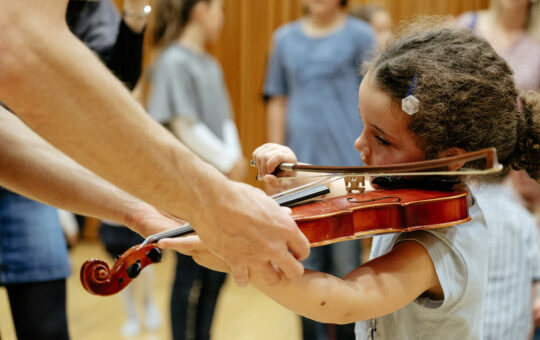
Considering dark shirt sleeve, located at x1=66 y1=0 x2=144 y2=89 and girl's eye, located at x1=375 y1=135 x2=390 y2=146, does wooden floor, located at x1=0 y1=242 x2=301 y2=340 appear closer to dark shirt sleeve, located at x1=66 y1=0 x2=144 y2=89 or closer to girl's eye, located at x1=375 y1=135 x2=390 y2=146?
dark shirt sleeve, located at x1=66 y1=0 x2=144 y2=89

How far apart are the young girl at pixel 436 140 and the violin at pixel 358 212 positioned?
0.05 m

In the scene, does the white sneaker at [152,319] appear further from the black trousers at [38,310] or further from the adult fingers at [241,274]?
the adult fingers at [241,274]

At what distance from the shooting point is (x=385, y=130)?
105 centimetres

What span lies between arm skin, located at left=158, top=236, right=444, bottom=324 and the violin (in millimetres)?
46

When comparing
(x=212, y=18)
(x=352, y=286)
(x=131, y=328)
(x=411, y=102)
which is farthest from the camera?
(x=131, y=328)

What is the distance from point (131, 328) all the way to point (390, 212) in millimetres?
2430

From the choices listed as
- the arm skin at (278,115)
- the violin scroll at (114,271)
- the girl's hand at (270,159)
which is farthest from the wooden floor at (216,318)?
the violin scroll at (114,271)

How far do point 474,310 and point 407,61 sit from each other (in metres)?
0.46

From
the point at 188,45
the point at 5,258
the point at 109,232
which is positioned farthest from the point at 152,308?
the point at 5,258

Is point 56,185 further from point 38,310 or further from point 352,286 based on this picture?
point 352,286

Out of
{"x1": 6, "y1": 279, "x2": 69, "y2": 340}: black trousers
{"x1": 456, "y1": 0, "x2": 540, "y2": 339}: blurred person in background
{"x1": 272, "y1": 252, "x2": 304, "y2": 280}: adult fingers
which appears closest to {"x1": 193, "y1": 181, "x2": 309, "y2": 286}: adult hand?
{"x1": 272, "y1": 252, "x2": 304, "y2": 280}: adult fingers

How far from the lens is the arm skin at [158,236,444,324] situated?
0.87 m

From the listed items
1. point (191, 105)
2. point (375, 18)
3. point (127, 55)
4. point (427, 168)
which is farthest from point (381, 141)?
point (375, 18)

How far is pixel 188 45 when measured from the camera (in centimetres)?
261
